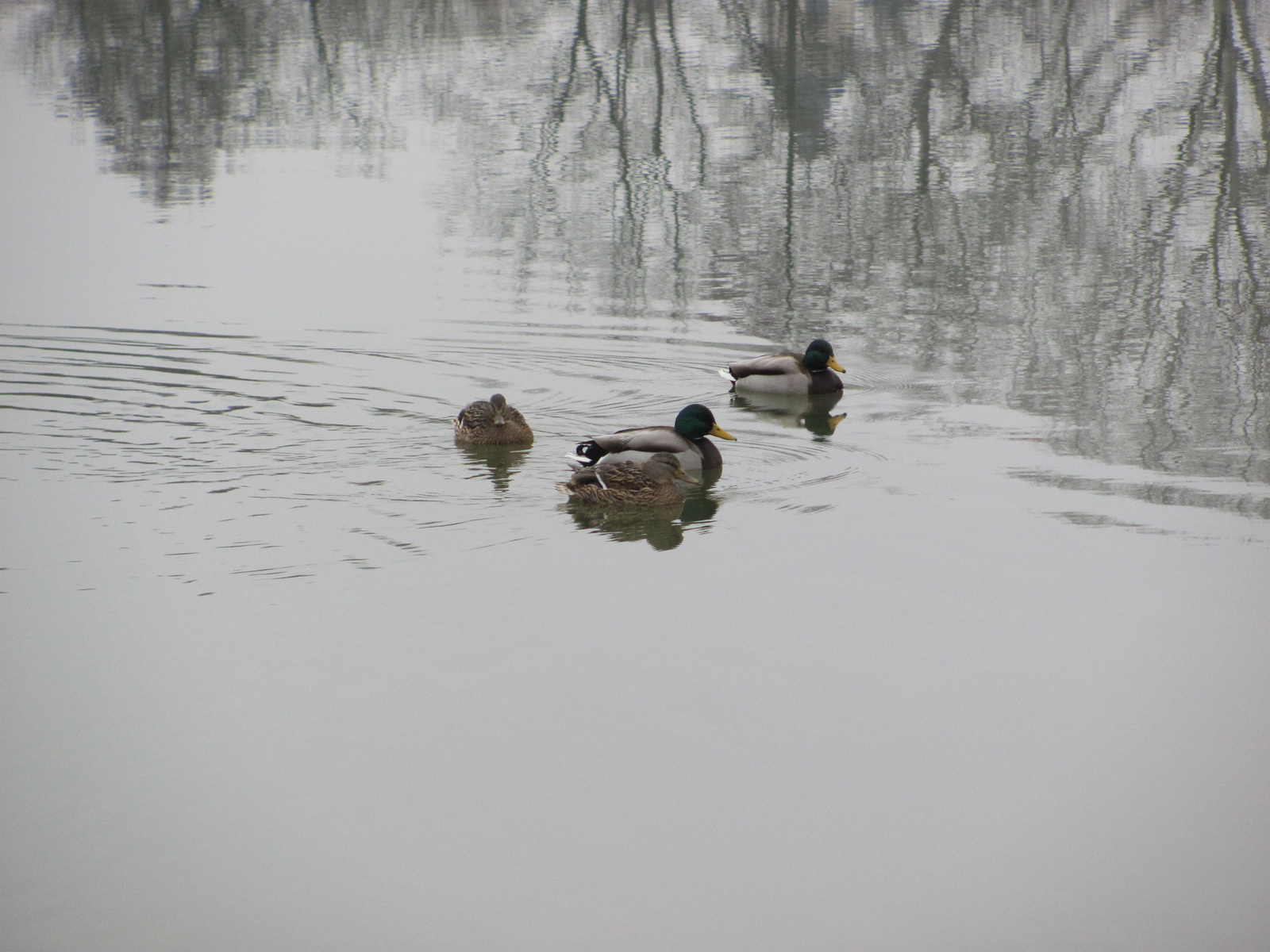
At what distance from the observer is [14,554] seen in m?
8.70

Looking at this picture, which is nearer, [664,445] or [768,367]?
[664,445]

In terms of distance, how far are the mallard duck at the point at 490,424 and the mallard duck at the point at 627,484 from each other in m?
1.05

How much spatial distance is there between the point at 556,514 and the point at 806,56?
2514 centimetres

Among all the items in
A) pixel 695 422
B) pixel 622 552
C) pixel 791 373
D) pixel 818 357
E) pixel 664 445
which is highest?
pixel 818 357

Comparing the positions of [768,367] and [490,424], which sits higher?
[768,367]

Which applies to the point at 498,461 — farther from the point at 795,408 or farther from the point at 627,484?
the point at 795,408

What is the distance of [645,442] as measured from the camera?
10227mm

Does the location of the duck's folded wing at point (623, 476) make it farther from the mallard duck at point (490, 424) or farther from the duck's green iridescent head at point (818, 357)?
the duck's green iridescent head at point (818, 357)

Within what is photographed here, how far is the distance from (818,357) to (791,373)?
1.29 feet

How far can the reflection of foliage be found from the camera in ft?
46.6

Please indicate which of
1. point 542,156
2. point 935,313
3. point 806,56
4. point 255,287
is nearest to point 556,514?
point 935,313

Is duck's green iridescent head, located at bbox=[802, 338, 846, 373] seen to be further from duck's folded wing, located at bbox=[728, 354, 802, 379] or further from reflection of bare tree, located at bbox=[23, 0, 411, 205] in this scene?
reflection of bare tree, located at bbox=[23, 0, 411, 205]

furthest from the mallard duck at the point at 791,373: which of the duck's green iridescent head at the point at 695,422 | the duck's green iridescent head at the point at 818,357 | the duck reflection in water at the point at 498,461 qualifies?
the duck reflection in water at the point at 498,461

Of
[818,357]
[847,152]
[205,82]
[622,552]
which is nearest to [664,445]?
[622,552]
